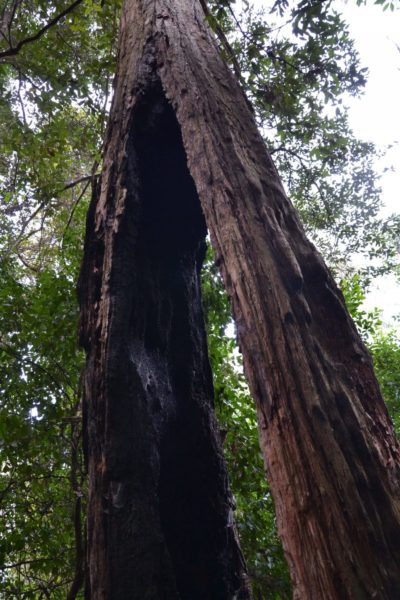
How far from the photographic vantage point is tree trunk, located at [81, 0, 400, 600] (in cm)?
106

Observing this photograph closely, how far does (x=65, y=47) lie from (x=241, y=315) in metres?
5.72

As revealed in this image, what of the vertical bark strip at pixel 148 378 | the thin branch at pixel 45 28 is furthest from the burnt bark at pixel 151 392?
the thin branch at pixel 45 28

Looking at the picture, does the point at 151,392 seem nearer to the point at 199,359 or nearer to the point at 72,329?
the point at 199,359

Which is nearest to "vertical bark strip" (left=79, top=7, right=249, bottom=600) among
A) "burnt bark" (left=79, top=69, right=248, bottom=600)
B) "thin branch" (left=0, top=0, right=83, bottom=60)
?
"burnt bark" (left=79, top=69, right=248, bottom=600)

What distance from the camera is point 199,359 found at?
3.10 metres

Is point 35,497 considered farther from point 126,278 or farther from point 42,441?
point 126,278

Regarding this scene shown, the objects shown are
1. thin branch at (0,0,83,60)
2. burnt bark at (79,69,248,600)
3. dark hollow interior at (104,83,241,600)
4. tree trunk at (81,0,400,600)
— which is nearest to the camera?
tree trunk at (81,0,400,600)

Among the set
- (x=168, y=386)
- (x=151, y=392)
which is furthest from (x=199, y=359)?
(x=151, y=392)

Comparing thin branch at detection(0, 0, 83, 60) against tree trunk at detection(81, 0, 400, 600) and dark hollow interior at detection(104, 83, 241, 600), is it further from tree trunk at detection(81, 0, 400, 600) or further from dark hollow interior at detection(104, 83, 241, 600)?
dark hollow interior at detection(104, 83, 241, 600)

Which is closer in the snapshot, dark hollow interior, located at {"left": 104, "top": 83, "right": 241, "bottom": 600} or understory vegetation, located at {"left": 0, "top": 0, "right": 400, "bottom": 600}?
dark hollow interior, located at {"left": 104, "top": 83, "right": 241, "bottom": 600}

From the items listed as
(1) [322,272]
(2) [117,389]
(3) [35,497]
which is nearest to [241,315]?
(1) [322,272]

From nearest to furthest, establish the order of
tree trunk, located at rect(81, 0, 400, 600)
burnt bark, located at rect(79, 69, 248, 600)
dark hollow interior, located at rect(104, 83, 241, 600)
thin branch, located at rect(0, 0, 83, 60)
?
1. tree trunk, located at rect(81, 0, 400, 600)
2. burnt bark, located at rect(79, 69, 248, 600)
3. dark hollow interior, located at rect(104, 83, 241, 600)
4. thin branch, located at rect(0, 0, 83, 60)

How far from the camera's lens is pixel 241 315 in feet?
4.60

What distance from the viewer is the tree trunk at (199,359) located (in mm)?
1061
